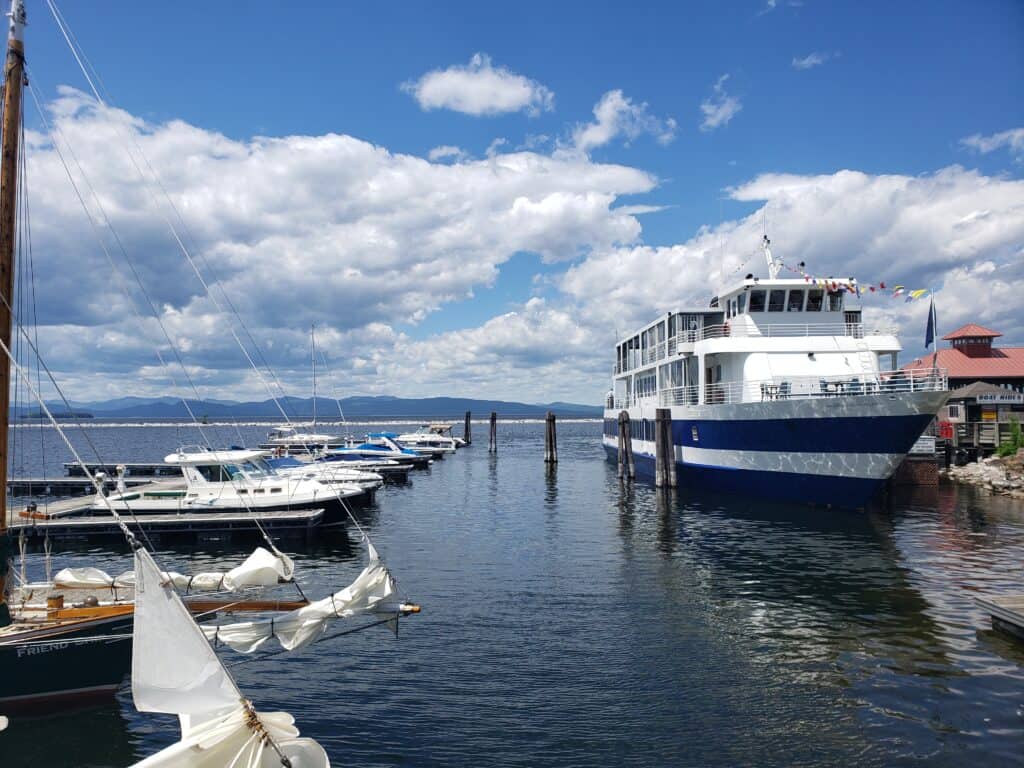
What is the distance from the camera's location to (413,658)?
14.0 metres

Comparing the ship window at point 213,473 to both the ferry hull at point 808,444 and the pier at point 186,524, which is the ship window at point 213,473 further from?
the ferry hull at point 808,444

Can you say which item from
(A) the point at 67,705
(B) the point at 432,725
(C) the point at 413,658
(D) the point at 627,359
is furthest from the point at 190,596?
(D) the point at 627,359

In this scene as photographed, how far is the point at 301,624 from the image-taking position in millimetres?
10859

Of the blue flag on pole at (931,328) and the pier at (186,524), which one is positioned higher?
the blue flag on pole at (931,328)

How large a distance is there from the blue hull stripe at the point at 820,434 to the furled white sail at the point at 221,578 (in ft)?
77.0

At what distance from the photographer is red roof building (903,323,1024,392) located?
5506 cm

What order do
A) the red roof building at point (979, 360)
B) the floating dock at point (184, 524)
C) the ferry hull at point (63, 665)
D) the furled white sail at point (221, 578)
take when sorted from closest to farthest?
the ferry hull at point (63, 665)
the furled white sail at point (221, 578)
the floating dock at point (184, 524)
the red roof building at point (979, 360)

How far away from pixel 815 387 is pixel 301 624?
28.4 metres

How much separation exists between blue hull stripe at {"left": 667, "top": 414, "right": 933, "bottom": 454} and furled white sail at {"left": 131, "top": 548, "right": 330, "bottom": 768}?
84.8 ft

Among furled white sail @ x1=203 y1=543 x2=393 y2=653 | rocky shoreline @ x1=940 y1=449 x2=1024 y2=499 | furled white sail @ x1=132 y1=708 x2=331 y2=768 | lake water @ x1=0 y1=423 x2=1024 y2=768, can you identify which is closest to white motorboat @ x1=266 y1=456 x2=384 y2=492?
lake water @ x1=0 y1=423 x2=1024 y2=768

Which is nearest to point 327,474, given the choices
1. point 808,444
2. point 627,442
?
point 627,442

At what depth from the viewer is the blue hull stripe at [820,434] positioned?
2686 centimetres

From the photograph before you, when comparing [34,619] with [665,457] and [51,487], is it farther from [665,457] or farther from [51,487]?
[51,487]

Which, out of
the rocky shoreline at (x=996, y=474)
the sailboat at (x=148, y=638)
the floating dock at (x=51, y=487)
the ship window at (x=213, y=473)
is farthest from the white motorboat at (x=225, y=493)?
the rocky shoreline at (x=996, y=474)
